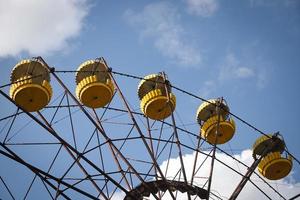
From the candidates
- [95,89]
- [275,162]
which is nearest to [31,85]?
[95,89]

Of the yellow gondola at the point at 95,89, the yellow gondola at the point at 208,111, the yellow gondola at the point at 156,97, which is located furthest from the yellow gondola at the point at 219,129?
the yellow gondola at the point at 95,89

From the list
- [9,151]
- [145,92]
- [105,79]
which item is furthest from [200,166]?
[9,151]

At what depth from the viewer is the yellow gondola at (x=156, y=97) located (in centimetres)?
2198

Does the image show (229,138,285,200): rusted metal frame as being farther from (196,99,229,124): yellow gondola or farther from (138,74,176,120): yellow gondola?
(138,74,176,120): yellow gondola

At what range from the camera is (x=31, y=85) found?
19.8m

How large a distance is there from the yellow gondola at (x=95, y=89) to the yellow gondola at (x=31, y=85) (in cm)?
154

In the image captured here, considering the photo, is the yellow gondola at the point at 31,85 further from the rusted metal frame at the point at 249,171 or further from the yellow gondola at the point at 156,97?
the rusted metal frame at the point at 249,171

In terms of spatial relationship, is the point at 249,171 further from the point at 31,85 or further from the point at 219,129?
the point at 31,85

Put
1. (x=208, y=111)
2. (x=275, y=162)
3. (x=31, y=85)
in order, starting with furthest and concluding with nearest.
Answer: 1. (x=208, y=111)
2. (x=275, y=162)
3. (x=31, y=85)

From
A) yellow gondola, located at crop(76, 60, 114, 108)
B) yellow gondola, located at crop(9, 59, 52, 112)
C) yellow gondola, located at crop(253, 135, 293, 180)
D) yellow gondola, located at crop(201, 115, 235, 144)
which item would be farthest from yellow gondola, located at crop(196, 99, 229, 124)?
yellow gondola, located at crop(9, 59, 52, 112)

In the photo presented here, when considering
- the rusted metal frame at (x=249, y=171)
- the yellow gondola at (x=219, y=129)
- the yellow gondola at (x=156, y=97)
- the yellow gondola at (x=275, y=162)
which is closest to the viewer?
the rusted metal frame at (x=249, y=171)

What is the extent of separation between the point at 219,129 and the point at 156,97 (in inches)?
175

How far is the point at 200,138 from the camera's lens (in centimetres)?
2447

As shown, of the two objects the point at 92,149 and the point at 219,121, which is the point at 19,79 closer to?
the point at 92,149
